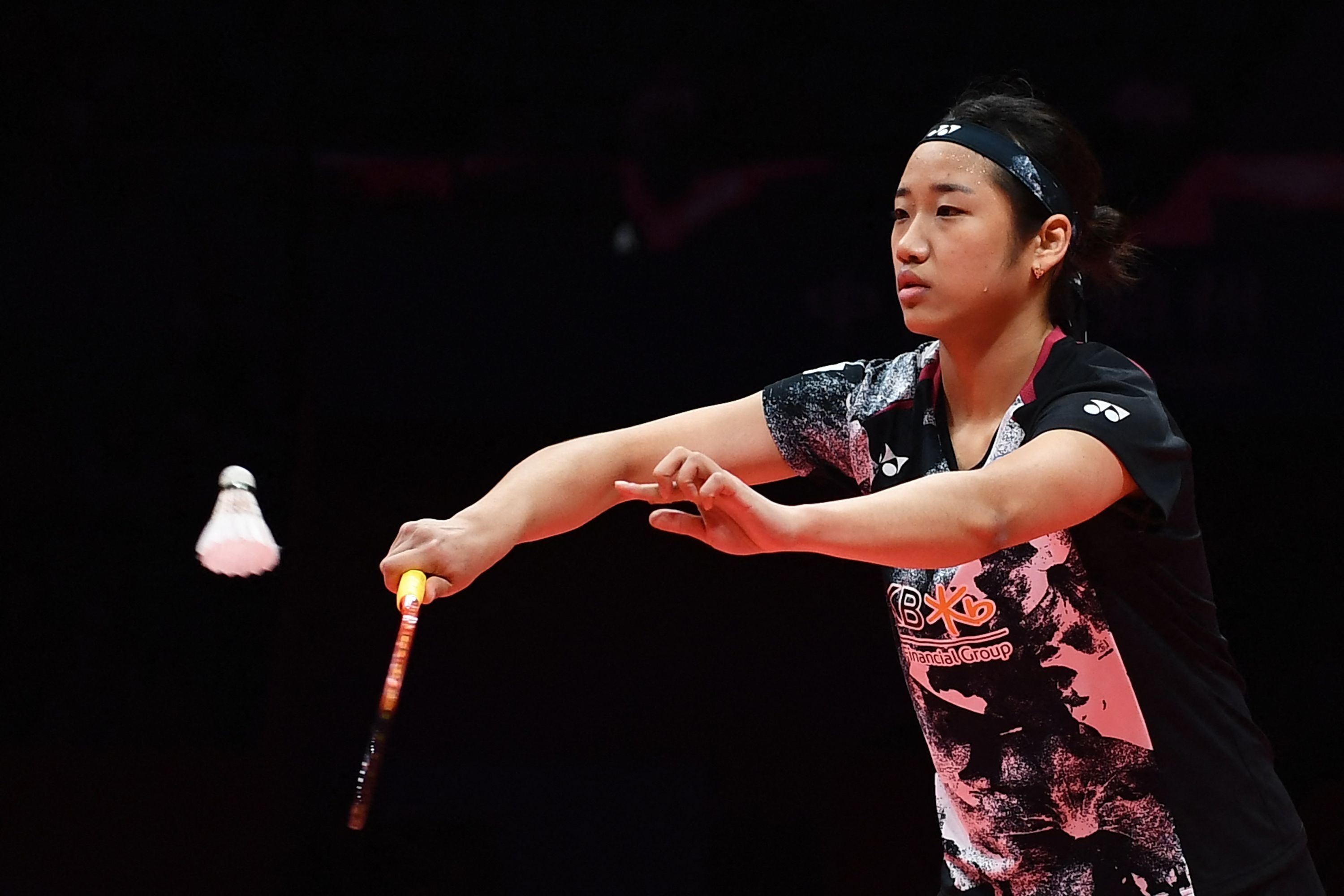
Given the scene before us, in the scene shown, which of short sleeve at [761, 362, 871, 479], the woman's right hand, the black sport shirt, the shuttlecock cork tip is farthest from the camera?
short sleeve at [761, 362, 871, 479]

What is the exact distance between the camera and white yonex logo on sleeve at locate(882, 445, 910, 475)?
2059mm

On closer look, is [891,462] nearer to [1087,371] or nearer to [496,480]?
[1087,371]

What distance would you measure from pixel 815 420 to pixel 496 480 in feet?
6.57

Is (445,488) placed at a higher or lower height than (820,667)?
higher

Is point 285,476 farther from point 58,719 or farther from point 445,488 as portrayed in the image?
point 58,719

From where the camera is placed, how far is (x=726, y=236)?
389 cm

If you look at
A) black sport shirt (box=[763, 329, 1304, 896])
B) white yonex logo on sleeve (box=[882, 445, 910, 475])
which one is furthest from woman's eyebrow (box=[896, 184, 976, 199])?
white yonex logo on sleeve (box=[882, 445, 910, 475])

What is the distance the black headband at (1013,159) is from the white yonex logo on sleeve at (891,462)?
1.30 ft

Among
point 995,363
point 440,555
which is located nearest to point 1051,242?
point 995,363

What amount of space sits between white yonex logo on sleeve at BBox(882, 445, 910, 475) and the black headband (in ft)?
1.30

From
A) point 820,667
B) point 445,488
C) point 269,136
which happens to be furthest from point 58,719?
point 820,667

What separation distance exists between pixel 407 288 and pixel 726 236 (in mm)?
838

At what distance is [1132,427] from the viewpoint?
1.74m

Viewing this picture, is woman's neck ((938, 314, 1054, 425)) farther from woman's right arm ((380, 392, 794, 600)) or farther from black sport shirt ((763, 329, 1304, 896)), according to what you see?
woman's right arm ((380, 392, 794, 600))
